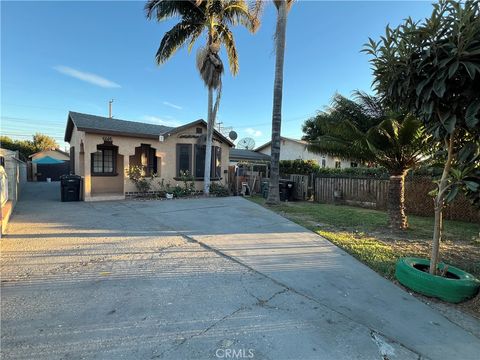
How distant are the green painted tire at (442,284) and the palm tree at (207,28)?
36.5 feet

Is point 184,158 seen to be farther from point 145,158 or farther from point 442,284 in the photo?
point 442,284

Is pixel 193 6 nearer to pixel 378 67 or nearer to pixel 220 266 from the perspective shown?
pixel 378 67

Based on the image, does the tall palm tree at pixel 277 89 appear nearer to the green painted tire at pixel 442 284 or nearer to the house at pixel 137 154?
the house at pixel 137 154

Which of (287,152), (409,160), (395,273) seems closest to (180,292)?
(395,273)

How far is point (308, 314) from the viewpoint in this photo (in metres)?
3.21

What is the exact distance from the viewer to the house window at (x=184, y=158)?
14512 mm

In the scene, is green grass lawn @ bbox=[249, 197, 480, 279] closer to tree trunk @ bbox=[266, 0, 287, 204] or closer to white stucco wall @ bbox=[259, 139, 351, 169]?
tree trunk @ bbox=[266, 0, 287, 204]

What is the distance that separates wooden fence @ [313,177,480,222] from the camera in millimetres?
9688

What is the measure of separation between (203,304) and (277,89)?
1004 centimetres

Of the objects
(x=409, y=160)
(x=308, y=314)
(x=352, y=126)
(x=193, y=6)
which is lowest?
(x=308, y=314)

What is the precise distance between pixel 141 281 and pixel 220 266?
1.30 metres

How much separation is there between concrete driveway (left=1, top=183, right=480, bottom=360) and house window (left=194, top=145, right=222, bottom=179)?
8865 mm

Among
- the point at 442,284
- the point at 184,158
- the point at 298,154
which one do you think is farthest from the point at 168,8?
the point at 298,154

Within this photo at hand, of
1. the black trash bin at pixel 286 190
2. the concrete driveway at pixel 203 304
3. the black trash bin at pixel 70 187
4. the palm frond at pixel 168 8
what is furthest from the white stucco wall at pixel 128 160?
the concrete driveway at pixel 203 304
